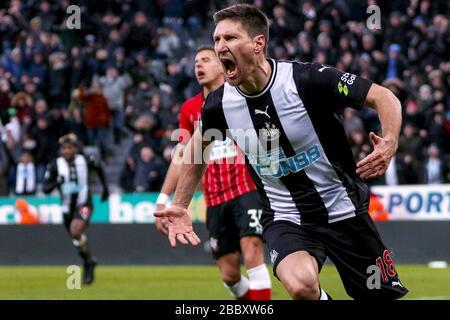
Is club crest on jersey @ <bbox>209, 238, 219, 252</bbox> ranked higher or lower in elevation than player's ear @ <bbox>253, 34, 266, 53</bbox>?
lower

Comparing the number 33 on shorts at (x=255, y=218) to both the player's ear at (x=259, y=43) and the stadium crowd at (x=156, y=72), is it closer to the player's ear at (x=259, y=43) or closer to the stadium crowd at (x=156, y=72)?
the player's ear at (x=259, y=43)

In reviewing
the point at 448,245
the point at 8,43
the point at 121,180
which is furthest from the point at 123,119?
the point at 448,245

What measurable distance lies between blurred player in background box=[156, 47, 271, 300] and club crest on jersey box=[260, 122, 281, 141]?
3063 millimetres

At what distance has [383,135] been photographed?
6453 mm

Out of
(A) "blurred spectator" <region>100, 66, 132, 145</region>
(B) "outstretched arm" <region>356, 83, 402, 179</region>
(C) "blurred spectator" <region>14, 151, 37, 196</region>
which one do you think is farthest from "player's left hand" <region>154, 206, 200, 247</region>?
(A) "blurred spectator" <region>100, 66, 132, 145</region>

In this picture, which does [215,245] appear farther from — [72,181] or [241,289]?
[72,181]

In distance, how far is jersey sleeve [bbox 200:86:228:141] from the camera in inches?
291

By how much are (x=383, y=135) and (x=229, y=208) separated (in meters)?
4.44

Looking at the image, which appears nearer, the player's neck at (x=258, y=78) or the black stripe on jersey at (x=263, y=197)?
the player's neck at (x=258, y=78)

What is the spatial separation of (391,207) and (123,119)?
6.63 m

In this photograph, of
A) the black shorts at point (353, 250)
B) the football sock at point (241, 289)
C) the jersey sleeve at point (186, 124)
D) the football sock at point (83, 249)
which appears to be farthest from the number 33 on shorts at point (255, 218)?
the football sock at point (83, 249)

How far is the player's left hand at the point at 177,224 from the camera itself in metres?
7.16

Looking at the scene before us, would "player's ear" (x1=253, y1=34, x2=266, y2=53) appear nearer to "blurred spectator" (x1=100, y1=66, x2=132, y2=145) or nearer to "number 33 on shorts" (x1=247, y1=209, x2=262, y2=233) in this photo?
"number 33 on shorts" (x1=247, y1=209, x2=262, y2=233)

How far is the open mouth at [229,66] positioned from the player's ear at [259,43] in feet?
0.66
